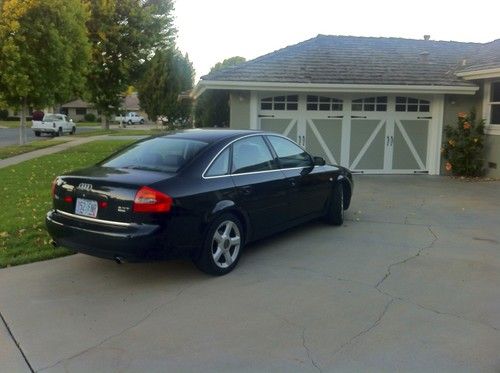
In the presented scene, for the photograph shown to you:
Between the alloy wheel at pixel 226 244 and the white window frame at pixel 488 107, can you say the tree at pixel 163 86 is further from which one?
the alloy wheel at pixel 226 244

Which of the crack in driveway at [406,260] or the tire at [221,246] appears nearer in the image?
the tire at [221,246]

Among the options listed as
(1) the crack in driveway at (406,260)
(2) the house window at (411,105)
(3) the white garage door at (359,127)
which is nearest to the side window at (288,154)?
(1) the crack in driveway at (406,260)

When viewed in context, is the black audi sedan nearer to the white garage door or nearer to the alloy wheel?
the alloy wheel

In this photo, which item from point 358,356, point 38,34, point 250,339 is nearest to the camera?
point 358,356

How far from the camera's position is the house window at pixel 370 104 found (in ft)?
45.9

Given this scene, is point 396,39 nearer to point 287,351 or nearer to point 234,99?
point 234,99

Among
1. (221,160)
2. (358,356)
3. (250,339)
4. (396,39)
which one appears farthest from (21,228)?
(396,39)

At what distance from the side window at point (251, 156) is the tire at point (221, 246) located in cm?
62

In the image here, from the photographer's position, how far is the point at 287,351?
3686mm

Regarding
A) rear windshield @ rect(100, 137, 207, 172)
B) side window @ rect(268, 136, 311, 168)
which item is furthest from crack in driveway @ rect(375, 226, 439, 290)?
rear windshield @ rect(100, 137, 207, 172)

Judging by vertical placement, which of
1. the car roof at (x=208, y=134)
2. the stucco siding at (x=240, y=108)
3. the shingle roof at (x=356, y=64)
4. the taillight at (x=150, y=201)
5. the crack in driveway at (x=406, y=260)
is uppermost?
the shingle roof at (x=356, y=64)

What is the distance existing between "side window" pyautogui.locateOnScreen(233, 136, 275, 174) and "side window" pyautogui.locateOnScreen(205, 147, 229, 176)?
13cm

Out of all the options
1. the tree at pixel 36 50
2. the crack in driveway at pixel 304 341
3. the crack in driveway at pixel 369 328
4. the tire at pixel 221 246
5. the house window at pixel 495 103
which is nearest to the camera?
the crack in driveway at pixel 304 341

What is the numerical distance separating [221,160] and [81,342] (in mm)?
2400
